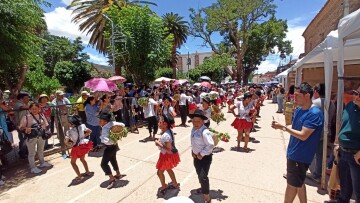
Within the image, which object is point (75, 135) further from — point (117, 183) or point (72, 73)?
point (72, 73)

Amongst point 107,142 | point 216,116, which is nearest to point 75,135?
point 107,142

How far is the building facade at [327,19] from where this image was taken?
13895 millimetres

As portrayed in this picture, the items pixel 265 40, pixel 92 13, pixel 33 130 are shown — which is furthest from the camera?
pixel 265 40

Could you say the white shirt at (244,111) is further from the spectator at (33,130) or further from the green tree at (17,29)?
the green tree at (17,29)

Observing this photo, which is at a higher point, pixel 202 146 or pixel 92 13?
pixel 92 13

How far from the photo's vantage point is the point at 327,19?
17656 millimetres

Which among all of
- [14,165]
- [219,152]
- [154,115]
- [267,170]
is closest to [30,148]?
[14,165]

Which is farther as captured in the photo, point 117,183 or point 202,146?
point 117,183

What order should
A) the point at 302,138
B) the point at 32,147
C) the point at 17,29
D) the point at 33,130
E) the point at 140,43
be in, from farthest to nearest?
the point at 140,43, the point at 17,29, the point at 32,147, the point at 33,130, the point at 302,138

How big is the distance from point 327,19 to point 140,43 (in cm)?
1376

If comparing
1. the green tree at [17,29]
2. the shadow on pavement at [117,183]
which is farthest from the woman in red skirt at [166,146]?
the green tree at [17,29]

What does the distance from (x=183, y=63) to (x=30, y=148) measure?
73.9 meters

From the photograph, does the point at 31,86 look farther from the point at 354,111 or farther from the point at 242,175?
the point at 354,111

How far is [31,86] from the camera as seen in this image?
16.7 metres
